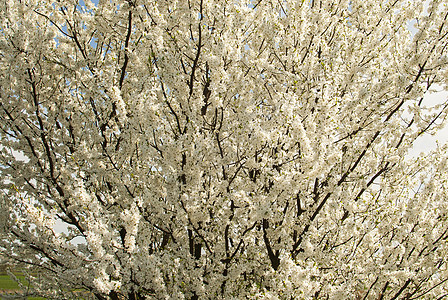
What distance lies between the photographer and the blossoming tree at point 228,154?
18.0ft

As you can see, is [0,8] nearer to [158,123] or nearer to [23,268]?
[158,123]

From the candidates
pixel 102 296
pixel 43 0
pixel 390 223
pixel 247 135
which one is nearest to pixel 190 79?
pixel 247 135

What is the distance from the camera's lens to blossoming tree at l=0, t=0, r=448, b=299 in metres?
5.48

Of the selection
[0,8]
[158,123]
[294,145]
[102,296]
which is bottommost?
[102,296]

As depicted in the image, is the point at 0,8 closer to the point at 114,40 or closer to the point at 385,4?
the point at 114,40

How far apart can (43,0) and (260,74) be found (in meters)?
5.21

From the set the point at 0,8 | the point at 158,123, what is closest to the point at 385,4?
the point at 158,123

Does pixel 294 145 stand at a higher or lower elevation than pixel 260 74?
lower

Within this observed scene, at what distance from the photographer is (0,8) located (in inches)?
245

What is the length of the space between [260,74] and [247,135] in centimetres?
154

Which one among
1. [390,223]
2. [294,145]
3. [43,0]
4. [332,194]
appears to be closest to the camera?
[332,194]

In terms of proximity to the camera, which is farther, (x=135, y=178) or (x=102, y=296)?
(x=135, y=178)

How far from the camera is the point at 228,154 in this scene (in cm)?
600

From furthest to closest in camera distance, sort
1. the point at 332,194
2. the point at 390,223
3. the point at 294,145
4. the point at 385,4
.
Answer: the point at 385,4, the point at 390,223, the point at 294,145, the point at 332,194
